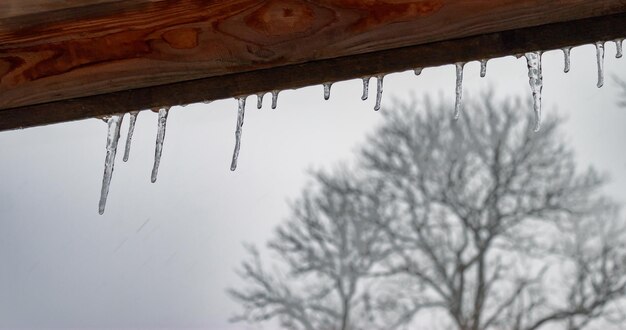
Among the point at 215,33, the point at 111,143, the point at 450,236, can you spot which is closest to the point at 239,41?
the point at 215,33

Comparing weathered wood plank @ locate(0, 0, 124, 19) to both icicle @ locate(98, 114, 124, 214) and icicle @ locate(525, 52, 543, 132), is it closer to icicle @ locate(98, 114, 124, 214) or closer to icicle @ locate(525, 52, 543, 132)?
icicle @ locate(98, 114, 124, 214)

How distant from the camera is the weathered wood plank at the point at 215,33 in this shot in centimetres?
72

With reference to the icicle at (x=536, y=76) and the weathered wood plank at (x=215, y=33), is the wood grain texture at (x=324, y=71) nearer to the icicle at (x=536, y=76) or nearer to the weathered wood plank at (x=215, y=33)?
the weathered wood plank at (x=215, y=33)

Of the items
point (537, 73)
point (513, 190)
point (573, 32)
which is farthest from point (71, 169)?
point (573, 32)

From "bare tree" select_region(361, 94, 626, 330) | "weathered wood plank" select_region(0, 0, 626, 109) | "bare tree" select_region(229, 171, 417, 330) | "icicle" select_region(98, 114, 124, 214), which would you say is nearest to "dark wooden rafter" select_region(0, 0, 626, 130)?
"weathered wood plank" select_region(0, 0, 626, 109)

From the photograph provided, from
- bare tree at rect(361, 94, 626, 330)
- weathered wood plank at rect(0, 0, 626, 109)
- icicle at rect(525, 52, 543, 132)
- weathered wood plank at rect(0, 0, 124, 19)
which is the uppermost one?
bare tree at rect(361, 94, 626, 330)

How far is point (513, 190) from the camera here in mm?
4621

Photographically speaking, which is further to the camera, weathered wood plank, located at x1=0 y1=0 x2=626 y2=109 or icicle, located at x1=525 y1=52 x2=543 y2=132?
icicle, located at x1=525 y1=52 x2=543 y2=132

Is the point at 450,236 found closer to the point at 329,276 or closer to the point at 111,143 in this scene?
the point at 329,276

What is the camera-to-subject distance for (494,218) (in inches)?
185

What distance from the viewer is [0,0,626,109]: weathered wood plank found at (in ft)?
2.35

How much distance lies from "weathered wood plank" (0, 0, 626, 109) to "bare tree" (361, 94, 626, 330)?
3.82 meters

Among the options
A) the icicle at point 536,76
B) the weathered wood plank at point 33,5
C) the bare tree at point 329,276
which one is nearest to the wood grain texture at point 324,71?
the weathered wood plank at point 33,5

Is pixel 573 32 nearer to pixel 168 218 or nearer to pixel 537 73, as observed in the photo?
pixel 537 73
